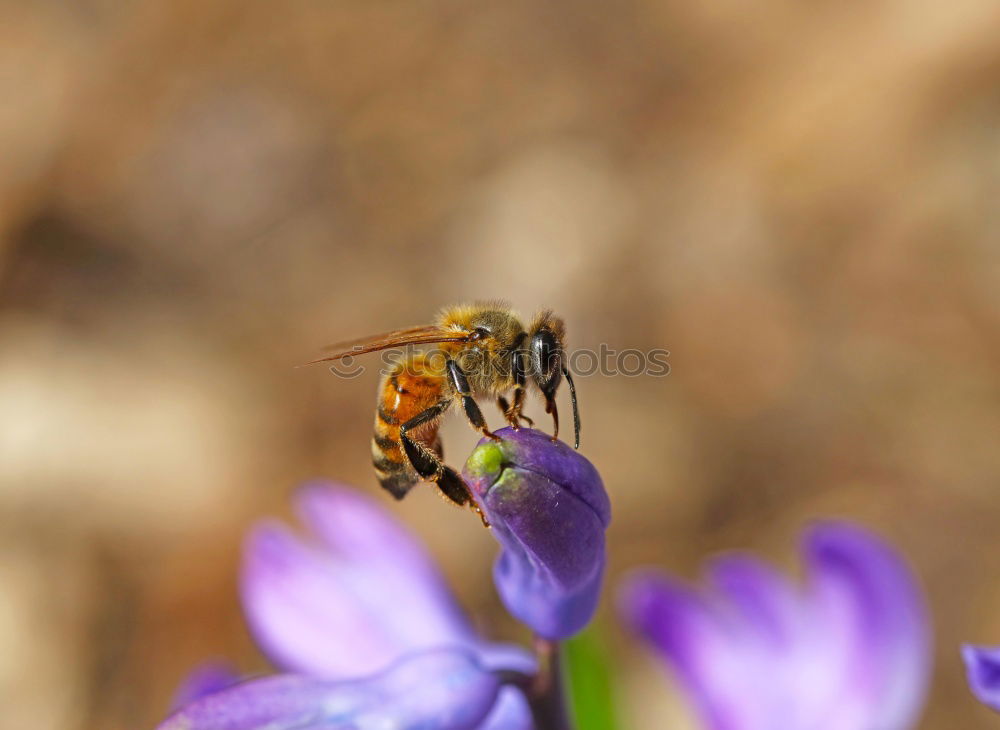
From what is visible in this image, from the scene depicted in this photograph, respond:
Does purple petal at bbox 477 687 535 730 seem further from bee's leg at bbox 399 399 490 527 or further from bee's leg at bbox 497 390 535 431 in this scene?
bee's leg at bbox 497 390 535 431

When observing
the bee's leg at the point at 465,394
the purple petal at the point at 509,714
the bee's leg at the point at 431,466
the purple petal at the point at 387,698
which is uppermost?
the bee's leg at the point at 465,394

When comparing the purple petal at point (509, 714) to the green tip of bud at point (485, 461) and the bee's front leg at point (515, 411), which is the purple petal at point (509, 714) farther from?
the green tip of bud at point (485, 461)

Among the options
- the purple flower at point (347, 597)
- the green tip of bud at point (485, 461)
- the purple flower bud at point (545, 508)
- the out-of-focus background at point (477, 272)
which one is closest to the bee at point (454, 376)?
the purple flower bud at point (545, 508)

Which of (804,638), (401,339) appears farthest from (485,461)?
(804,638)

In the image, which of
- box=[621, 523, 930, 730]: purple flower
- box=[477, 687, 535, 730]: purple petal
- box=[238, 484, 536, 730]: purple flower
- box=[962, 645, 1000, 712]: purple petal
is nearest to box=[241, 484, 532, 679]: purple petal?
box=[238, 484, 536, 730]: purple flower

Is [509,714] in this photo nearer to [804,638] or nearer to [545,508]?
[545,508]
